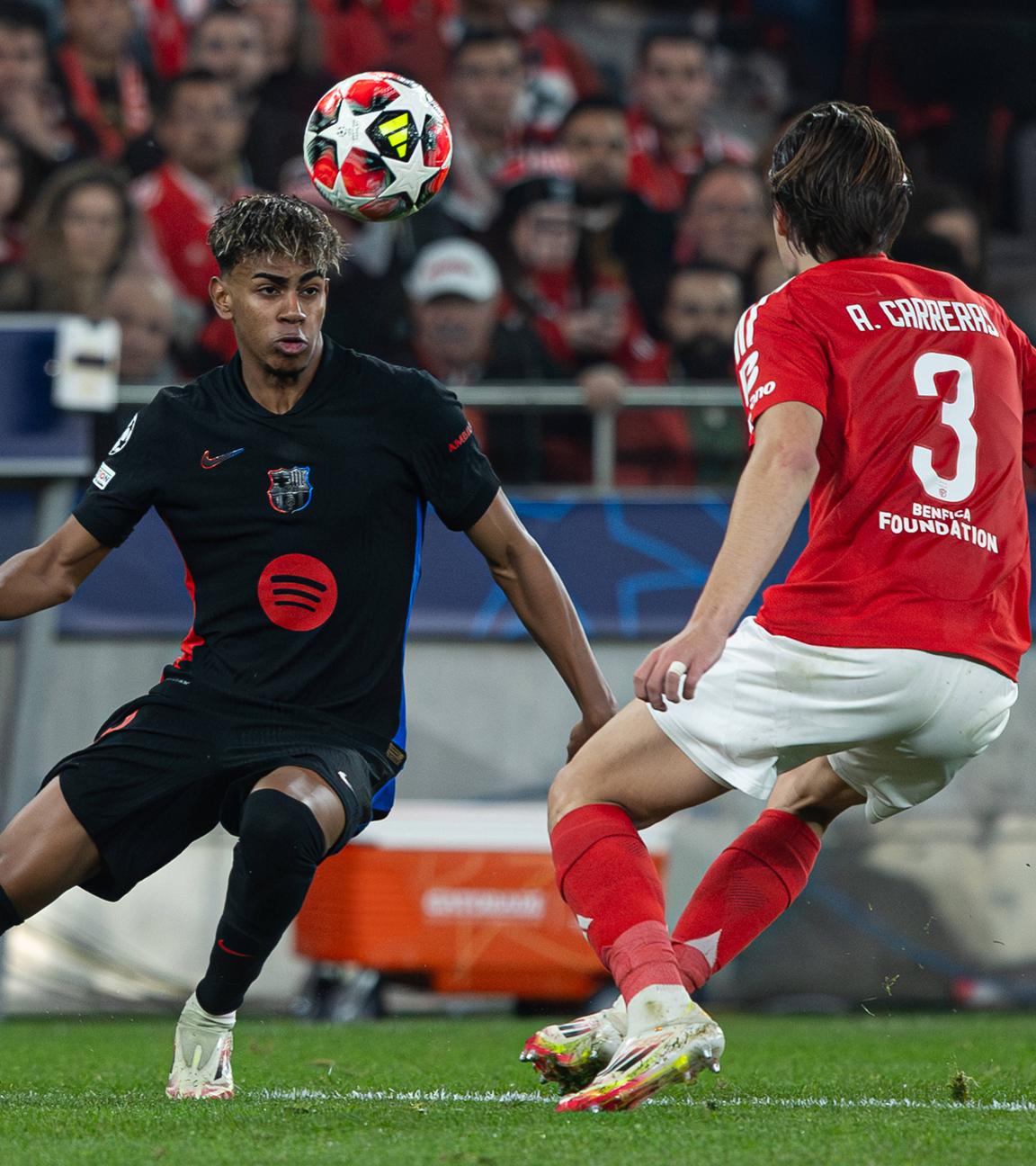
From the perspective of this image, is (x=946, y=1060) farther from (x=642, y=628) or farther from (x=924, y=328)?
(x=642, y=628)

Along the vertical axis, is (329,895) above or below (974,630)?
below

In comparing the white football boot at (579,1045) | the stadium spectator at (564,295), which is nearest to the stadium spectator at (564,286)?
the stadium spectator at (564,295)

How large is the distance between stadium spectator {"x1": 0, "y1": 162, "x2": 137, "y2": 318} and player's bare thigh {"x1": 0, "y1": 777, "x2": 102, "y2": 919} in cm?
587

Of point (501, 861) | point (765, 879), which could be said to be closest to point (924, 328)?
point (765, 879)

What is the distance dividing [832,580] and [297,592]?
1.26 meters

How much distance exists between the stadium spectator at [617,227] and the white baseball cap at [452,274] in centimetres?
65

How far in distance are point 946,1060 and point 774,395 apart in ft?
9.52

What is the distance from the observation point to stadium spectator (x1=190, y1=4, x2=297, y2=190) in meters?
10.3

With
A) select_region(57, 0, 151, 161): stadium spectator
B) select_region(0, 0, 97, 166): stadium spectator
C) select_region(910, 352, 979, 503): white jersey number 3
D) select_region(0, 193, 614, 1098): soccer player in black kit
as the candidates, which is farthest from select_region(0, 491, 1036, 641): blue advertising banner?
select_region(910, 352, 979, 503): white jersey number 3

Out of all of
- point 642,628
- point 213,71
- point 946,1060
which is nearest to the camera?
point 946,1060

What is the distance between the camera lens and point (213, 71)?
1039 centimetres

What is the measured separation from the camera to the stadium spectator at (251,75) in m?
10.3

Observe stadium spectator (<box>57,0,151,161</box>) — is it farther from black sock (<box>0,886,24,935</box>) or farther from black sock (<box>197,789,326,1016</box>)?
black sock (<box>197,789,326,1016</box>)

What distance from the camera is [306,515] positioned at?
164 inches
